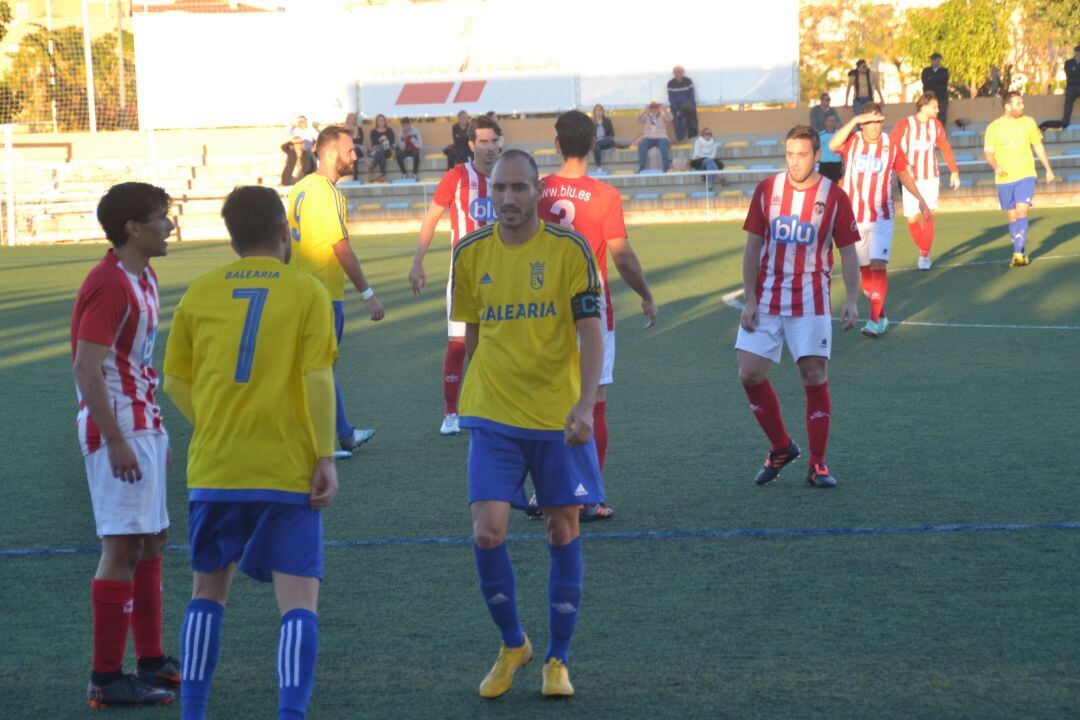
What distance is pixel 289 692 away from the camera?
364 centimetres

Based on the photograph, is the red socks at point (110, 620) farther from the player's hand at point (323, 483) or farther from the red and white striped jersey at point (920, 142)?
the red and white striped jersey at point (920, 142)

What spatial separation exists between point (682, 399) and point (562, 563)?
18.1ft

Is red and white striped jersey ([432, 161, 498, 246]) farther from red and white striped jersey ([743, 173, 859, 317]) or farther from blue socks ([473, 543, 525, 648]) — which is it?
blue socks ([473, 543, 525, 648])

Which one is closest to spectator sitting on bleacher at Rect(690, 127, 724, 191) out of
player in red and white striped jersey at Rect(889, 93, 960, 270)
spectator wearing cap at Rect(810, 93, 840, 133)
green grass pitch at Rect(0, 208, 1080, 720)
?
spectator wearing cap at Rect(810, 93, 840, 133)

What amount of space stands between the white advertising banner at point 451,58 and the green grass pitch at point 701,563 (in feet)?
79.6

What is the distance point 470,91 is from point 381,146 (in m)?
5.18

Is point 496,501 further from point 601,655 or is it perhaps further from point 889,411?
point 889,411

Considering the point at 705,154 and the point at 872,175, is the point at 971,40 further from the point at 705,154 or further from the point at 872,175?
the point at 872,175

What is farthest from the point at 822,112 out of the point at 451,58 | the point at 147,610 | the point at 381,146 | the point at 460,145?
the point at 147,610

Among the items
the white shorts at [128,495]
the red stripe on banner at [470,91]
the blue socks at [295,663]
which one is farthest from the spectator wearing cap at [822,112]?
the blue socks at [295,663]

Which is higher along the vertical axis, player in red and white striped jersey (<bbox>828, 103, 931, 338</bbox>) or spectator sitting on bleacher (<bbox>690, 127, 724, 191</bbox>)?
spectator sitting on bleacher (<bbox>690, 127, 724, 191</bbox>)

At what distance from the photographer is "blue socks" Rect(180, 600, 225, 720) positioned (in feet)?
12.2

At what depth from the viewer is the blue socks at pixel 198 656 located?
12.2 ft

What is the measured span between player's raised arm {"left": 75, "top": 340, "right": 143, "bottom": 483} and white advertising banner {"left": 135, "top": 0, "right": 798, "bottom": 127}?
104 feet
